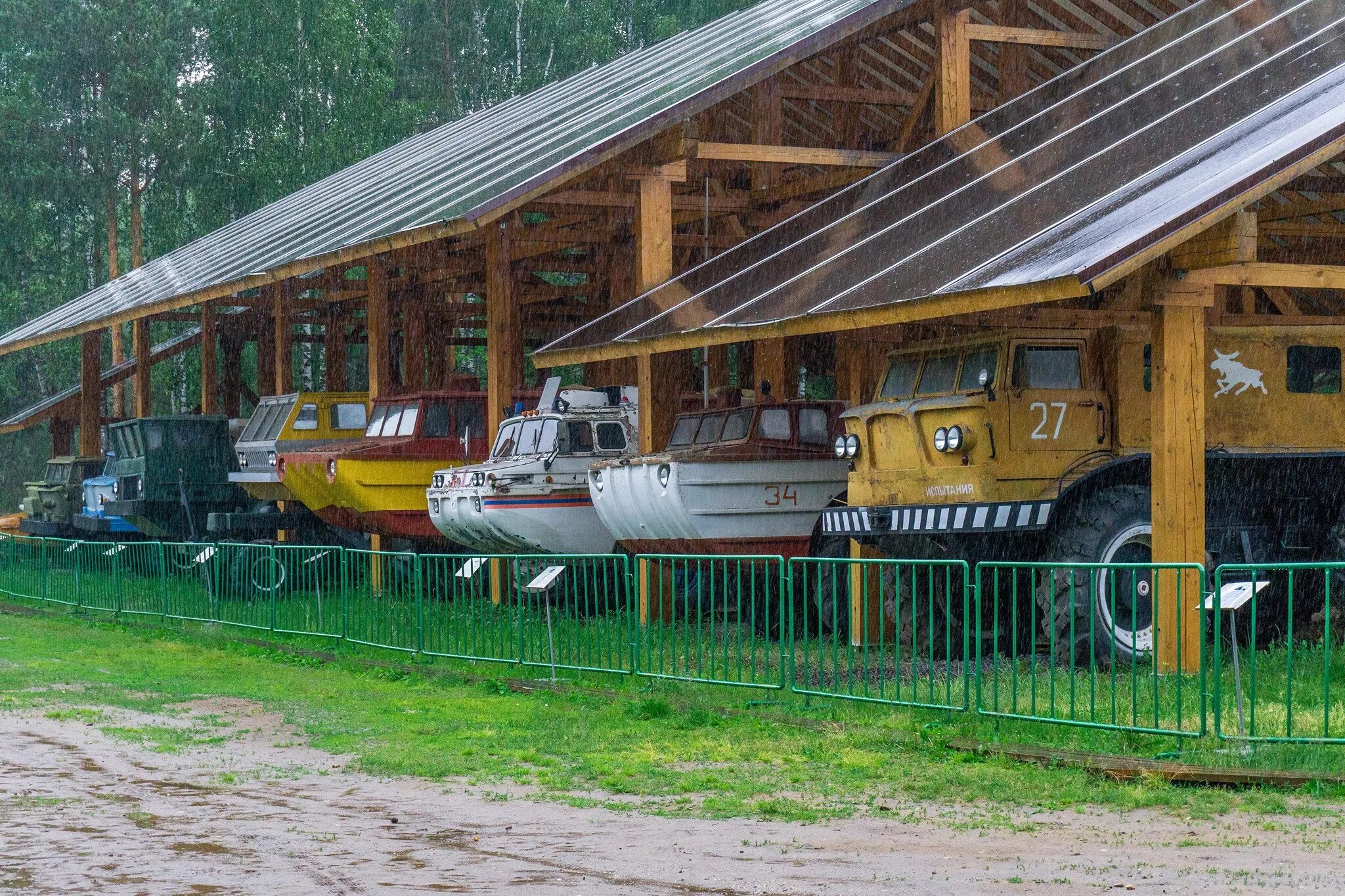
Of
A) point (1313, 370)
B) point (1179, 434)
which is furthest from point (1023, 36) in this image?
point (1179, 434)

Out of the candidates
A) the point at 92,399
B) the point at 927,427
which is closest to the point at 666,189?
the point at 927,427

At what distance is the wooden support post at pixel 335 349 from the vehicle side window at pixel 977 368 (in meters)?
20.7

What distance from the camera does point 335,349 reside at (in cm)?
3372

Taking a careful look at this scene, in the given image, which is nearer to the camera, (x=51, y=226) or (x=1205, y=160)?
(x=1205, y=160)

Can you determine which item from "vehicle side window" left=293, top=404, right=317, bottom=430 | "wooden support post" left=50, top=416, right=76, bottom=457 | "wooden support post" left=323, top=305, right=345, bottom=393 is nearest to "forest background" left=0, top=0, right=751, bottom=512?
"wooden support post" left=50, top=416, right=76, bottom=457

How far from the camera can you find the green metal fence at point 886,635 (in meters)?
10.6

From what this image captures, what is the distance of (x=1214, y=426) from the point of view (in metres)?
13.8

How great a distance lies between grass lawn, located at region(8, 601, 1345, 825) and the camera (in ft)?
27.8

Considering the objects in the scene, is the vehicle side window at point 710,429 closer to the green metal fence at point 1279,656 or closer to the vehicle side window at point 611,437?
the vehicle side window at point 611,437

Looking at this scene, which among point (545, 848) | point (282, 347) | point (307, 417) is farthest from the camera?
point (282, 347)

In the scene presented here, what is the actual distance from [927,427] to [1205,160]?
302 cm

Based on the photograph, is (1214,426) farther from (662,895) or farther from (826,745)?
(662,895)

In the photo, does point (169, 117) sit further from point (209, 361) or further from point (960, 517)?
point (960, 517)

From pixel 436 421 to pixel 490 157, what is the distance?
399 cm
